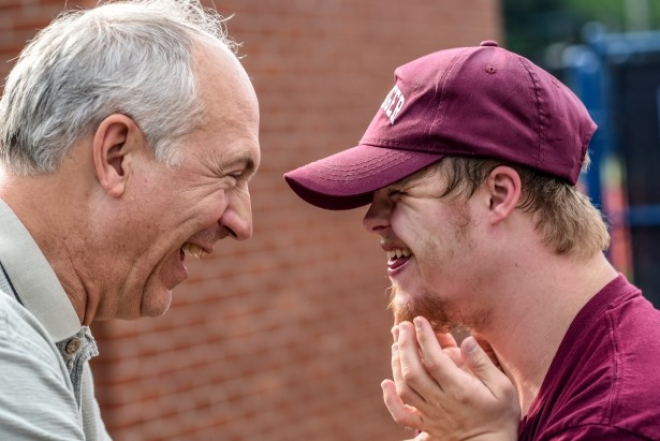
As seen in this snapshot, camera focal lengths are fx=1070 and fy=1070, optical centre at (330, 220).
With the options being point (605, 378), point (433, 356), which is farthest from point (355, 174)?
point (605, 378)

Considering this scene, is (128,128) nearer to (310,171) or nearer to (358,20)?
(310,171)

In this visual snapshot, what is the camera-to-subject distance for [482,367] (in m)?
2.37

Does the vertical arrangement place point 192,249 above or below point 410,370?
above

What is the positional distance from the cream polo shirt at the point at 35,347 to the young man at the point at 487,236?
2.24ft

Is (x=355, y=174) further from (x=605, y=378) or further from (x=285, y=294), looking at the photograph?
(x=285, y=294)

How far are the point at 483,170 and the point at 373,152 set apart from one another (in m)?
0.26

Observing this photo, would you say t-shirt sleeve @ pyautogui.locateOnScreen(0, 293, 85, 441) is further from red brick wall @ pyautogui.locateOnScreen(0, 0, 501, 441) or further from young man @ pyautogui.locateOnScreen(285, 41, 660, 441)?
red brick wall @ pyautogui.locateOnScreen(0, 0, 501, 441)

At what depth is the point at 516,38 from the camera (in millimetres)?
34375

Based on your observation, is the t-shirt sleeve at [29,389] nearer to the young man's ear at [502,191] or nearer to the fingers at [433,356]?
the fingers at [433,356]

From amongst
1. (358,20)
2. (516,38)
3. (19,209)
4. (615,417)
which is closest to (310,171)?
(19,209)

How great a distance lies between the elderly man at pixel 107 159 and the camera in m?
2.21

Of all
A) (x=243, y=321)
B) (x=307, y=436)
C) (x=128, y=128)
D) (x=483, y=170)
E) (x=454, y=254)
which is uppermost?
(x=128, y=128)

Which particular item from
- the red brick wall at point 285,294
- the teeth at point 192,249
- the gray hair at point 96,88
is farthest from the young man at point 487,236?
the red brick wall at point 285,294

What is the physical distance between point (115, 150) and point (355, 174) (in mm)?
558
